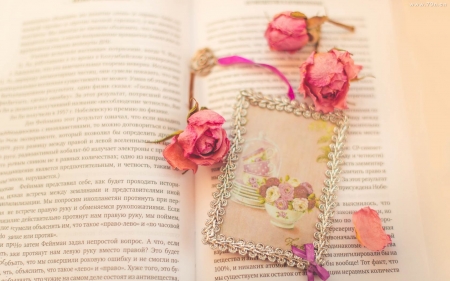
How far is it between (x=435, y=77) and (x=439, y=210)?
1.16 ft

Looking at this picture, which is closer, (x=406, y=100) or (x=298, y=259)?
(x=298, y=259)

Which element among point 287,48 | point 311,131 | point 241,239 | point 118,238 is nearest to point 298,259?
point 241,239

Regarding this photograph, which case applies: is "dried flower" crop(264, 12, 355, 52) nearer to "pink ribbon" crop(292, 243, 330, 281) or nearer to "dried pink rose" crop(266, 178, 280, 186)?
"dried pink rose" crop(266, 178, 280, 186)

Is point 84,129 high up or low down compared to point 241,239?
up

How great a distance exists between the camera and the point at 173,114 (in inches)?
38.9

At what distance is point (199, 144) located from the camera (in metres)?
0.85

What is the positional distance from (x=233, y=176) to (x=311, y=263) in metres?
0.27

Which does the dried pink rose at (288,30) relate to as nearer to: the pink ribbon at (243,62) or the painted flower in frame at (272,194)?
the pink ribbon at (243,62)

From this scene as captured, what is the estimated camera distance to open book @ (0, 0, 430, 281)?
2.86 ft

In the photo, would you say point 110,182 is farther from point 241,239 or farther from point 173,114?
point 241,239

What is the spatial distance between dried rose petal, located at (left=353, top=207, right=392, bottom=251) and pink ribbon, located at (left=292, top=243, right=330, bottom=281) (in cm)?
11

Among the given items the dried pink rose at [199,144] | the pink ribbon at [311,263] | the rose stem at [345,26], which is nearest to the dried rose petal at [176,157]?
the dried pink rose at [199,144]

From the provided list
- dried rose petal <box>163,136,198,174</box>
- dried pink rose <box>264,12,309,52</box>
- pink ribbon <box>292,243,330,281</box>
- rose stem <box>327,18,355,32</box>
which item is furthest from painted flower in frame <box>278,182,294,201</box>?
rose stem <box>327,18,355,32</box>

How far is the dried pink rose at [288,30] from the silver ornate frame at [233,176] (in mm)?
153
